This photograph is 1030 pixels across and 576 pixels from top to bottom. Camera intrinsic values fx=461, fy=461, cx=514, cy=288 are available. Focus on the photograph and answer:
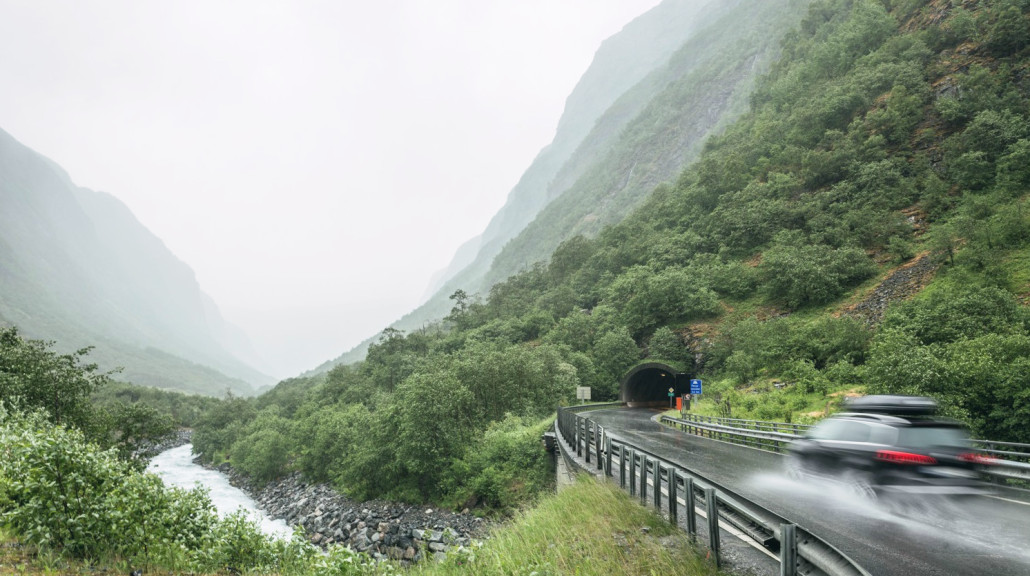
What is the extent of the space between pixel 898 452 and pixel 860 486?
1.01 meters

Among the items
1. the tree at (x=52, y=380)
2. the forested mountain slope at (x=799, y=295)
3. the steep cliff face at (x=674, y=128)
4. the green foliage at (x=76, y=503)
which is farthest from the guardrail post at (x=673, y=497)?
the steep cliff face at (x=674, y=128)

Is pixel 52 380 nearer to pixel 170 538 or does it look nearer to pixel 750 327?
pixel 170 538

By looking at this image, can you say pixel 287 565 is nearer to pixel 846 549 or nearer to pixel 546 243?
pixel 846 549

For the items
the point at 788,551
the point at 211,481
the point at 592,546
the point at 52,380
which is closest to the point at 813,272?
the point at 592,546

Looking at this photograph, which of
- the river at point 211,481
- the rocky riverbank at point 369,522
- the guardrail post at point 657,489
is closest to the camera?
the guardrail post at point 657,489

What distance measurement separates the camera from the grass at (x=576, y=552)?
6094 millimetres

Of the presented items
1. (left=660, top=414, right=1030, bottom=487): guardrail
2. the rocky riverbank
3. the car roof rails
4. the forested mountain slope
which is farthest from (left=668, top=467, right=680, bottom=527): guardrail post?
the rocky riverbank

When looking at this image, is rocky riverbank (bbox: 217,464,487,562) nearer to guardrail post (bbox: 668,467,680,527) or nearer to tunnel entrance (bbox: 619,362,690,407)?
guardrail post (bbox: 668,467,680,527)

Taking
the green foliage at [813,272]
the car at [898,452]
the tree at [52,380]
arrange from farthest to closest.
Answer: the green foliage at [813,272]
the tree at [52,380]
the car at [898,452]

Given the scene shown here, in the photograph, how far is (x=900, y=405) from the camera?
25.0 ft

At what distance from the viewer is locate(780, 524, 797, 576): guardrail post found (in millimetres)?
4379

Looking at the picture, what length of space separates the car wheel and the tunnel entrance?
1600 inches

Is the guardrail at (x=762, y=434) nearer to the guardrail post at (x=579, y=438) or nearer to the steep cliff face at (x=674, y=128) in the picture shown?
the guardrail post at (x=579, y=438)

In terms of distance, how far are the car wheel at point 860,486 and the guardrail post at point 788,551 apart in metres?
4.18
